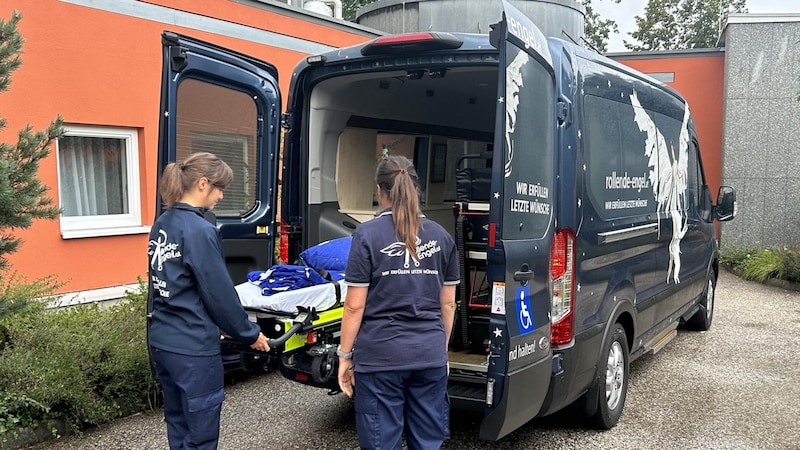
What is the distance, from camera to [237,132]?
16.0ft

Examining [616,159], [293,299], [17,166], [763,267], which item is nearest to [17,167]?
[17,166]

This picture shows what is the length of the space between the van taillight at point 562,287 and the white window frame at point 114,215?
507 cm

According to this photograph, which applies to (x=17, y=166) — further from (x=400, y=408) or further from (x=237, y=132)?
(x=400, y=408)

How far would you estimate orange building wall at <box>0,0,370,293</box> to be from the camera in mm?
6270

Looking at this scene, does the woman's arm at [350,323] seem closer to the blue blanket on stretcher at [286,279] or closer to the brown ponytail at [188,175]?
the brown ponytail at [188,175]

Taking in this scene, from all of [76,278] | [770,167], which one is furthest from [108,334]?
[770,167]

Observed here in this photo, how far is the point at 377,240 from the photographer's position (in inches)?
111

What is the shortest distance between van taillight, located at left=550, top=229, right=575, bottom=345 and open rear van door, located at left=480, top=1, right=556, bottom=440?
105mm

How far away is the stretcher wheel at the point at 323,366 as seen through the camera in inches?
141

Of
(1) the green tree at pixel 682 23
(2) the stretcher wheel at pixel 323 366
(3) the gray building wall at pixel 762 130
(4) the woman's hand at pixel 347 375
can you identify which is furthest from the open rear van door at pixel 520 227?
(1) the green tree at pixel 682 23

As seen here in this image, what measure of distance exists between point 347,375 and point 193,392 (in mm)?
677

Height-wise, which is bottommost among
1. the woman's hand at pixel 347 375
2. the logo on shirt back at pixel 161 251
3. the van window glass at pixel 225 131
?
the woman's hand at pixel 347 375

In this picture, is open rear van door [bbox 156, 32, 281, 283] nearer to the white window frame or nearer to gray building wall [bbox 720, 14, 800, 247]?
the white window frame

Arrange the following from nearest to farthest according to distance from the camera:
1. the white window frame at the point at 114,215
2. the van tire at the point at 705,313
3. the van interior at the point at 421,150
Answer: the van interior at the point at 421,150, the white window frame at the point at 114,215, the van tire at the point at 705,313
